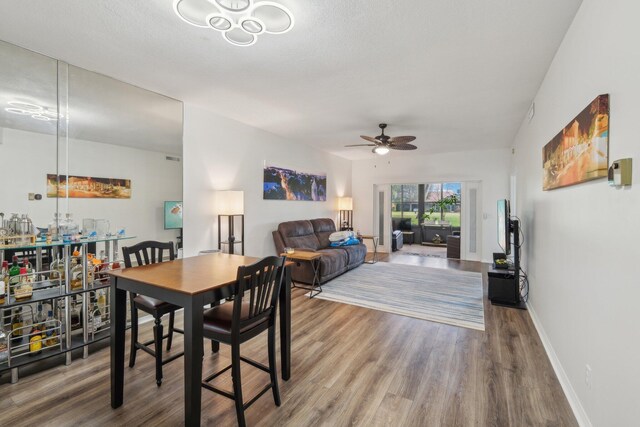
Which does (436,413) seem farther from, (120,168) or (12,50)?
(12,50)

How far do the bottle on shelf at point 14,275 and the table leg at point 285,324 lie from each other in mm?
2069

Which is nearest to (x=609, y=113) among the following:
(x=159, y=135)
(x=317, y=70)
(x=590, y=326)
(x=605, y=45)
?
(x=605, y=45)

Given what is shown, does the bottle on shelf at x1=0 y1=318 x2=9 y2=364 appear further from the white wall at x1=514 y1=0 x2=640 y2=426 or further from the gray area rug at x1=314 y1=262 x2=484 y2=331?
the white wall at x1=514 y1=0 x2=640 y2=426

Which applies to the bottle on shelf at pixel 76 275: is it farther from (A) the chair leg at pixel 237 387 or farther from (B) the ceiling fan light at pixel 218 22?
(B) the ceiling fan light at pixel 218 22

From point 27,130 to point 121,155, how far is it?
743mm

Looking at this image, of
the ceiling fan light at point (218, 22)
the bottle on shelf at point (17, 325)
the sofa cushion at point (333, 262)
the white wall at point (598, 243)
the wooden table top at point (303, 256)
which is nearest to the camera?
the white wall at point (598, 243)

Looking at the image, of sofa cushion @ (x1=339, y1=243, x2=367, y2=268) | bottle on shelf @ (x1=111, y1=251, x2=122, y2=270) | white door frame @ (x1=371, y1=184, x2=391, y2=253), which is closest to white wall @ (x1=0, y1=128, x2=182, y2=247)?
bottle on shelf @ (x1=111, y1=251, x2=122, y2=270)

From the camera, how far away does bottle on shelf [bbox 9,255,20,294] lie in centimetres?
224

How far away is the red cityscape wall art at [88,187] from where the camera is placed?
2.64 metres

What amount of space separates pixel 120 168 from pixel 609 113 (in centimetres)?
397

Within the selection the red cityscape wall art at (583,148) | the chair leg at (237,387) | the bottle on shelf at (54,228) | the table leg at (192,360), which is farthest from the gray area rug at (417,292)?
the bottle on shelf at (54,228)

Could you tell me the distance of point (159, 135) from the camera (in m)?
3.47

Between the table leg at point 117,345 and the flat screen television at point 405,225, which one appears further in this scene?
the flat screen television at point 405,225

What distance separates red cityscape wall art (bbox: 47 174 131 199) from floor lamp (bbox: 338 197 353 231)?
16.4 ft
